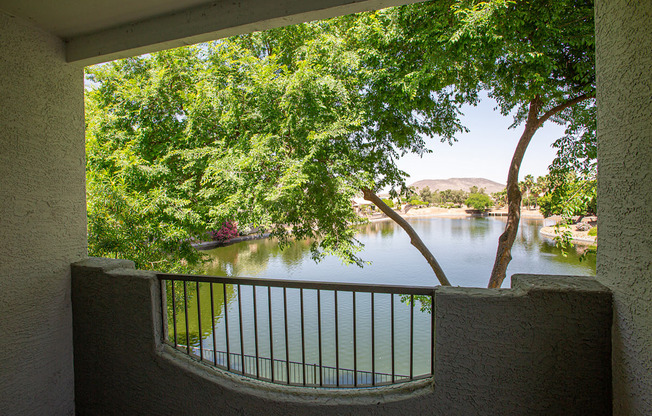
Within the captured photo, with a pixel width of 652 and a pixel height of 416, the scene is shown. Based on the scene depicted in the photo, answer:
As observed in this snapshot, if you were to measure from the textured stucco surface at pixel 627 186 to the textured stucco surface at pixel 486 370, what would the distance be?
3.9 inches

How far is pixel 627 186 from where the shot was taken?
4.12 feet

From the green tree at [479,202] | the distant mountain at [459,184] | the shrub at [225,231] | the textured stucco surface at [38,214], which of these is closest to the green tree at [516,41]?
the textured stucco surface at [38,214]

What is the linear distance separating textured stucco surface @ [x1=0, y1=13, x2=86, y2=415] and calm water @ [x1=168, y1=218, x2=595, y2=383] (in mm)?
5196

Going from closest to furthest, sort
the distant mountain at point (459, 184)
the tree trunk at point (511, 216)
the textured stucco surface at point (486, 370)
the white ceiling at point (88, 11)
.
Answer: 1. the textured stucco surface at point (486, 370)
2. the white ceiling at point (88, 11)
3. the tree trunk at point (511, 216)
4. the distant mountain at point (459, 184)

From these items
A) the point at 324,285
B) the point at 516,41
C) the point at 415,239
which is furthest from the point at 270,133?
the point at 324,285

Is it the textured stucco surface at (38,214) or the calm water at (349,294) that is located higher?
the textured stucco surface at (38,214)

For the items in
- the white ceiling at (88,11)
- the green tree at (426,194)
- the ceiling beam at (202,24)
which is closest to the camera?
the ceiling beam at (202,24)

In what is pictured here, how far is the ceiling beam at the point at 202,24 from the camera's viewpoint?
1.62 m

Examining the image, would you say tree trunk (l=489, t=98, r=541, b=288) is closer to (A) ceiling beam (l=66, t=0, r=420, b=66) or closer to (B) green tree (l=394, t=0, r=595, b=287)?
(B) green tree (l=394, t=0, r=595, b=287)

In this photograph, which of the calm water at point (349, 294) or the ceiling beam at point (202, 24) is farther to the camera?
the calm water at point (349, 294)

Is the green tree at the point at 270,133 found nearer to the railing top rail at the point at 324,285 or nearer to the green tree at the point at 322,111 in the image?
the green tree at the point at 322,111

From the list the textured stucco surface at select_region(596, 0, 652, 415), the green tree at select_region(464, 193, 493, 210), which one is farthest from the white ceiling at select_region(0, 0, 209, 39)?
the green tree at select_region(464, 193, 493, 210)

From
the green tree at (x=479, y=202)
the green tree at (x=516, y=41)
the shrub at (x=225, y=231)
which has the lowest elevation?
the shrub at (x=225, y=231)

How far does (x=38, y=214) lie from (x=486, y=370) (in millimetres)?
2406
